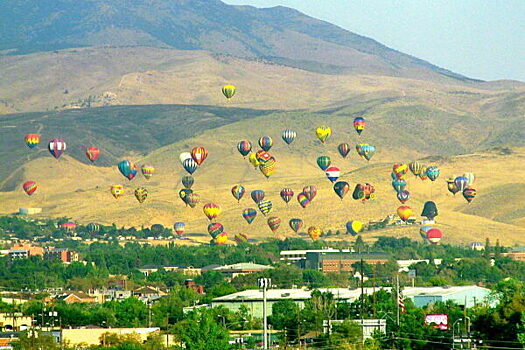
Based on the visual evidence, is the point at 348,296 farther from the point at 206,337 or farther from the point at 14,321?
the point at 206,337

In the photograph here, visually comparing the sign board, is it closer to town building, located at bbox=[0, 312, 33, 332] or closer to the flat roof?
the flat roof

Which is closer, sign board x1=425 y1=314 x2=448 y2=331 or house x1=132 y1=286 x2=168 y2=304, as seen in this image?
sign board x1=425 y1=314 x2=448 y2=331

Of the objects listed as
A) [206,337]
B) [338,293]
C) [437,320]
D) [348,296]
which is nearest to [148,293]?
[338,293]

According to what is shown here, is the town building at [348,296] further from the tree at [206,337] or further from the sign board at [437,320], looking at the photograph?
the tree at [206,337]

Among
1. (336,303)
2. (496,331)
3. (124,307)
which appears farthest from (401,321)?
(124,307)

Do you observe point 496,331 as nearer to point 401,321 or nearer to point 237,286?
point 401,321

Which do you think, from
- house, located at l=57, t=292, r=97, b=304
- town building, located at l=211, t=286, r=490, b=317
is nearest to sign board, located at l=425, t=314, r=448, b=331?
town building, located at l=211, t=286, r=490, b=317
